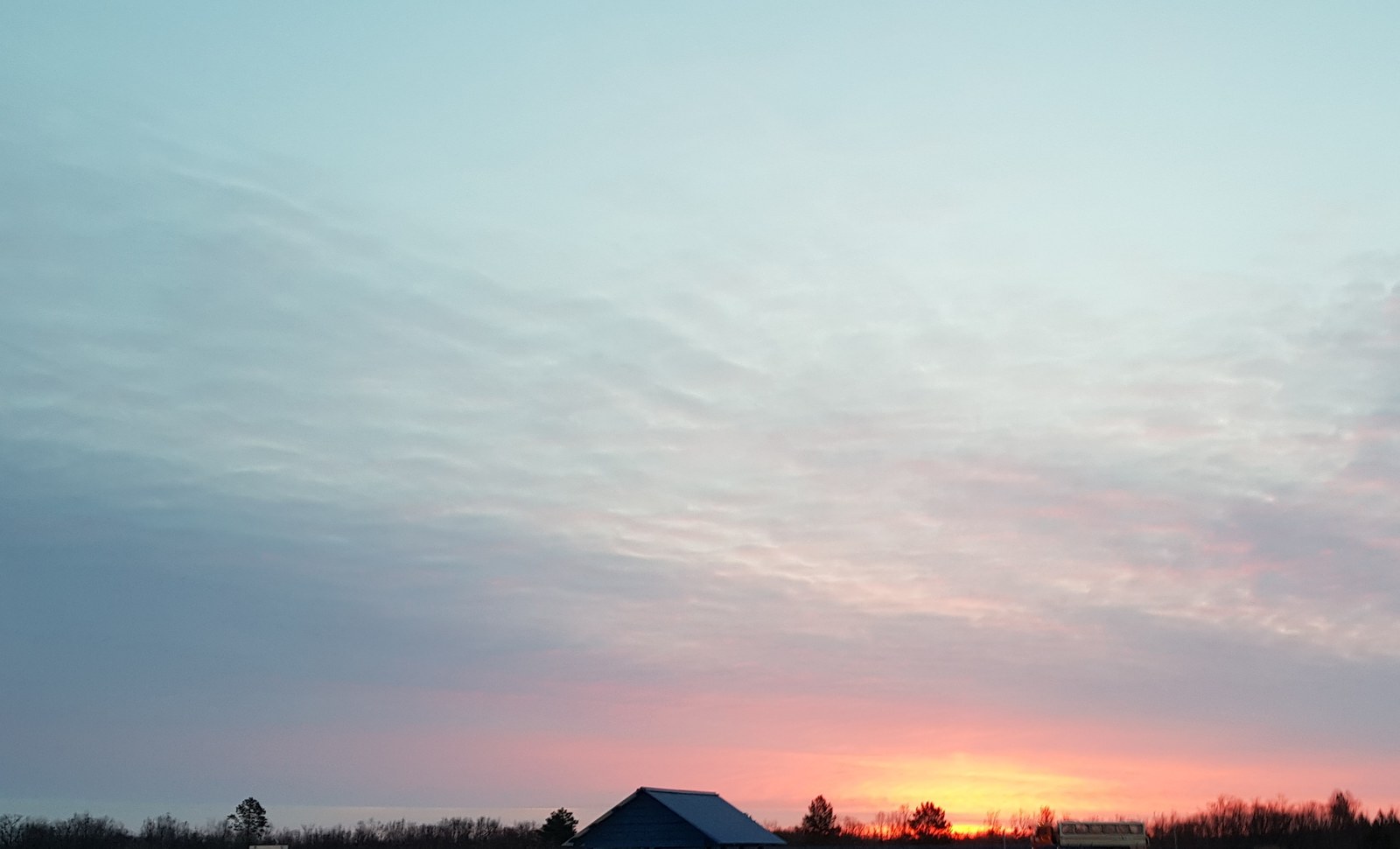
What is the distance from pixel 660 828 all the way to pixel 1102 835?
2112cm

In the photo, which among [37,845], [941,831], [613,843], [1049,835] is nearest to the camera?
[613,843]

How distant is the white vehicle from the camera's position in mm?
57594

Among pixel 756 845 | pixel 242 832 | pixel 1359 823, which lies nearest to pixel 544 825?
pixel 242 832

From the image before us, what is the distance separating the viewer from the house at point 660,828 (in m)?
51.8

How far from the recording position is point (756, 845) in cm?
5462

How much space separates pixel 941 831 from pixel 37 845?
72351 millimetres

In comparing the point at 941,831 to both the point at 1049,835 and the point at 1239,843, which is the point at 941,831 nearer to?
the point at 1049,835

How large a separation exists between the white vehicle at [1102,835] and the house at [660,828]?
47.9 feet

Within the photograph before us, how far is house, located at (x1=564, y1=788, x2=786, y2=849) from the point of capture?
51844 millimetres

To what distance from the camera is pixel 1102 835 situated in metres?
58.4

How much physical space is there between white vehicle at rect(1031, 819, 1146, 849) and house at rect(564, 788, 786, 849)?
14.6m

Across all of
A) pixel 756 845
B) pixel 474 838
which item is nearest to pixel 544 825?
pixel 474 838

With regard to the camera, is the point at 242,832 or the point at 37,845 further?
the point at 242,832

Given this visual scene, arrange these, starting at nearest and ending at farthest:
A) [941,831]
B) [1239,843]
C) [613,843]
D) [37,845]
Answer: [613,843]
[37,845]
[1239,843]
[941,831]
